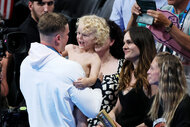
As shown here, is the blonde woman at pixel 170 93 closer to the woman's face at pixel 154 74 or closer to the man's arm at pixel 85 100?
the woman's face at pixel 154 74

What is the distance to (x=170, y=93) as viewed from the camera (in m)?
3.38

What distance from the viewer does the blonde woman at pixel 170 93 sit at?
3287mm

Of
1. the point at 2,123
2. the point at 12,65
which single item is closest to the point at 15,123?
the point at 2,123

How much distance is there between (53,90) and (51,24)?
1.71 ft

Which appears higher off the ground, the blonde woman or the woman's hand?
the woman's hand

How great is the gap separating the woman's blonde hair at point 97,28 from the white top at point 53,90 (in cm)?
78

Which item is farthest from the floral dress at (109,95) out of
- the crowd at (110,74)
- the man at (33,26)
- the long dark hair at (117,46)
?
the man at (33,26)

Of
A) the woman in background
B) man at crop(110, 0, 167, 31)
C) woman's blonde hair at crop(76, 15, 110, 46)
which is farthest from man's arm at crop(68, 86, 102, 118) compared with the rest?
man at crop(110, 0, 167, 31)

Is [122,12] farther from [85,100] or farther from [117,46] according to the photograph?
[85,100]

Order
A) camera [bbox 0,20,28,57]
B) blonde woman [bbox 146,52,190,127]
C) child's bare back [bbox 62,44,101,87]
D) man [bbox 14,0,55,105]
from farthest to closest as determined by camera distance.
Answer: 1. man [bbox 14,0,55,105]
2. camera [bbox 0,20,28,57]
3. child's bare back [bbox 62,44,101,87]
4. blonde woman [bbox 146,52,190,127]

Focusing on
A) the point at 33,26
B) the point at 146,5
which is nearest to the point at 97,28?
the point at 146,5

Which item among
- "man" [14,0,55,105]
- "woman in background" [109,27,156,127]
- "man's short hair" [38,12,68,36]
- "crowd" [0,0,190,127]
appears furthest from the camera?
"man" [14,0,55,105]

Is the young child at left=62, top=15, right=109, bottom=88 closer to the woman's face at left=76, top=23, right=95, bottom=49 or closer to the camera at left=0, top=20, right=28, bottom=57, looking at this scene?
the woman's face at left=76, top=23, right=95, bottom=49

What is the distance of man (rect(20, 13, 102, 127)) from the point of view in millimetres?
3469
